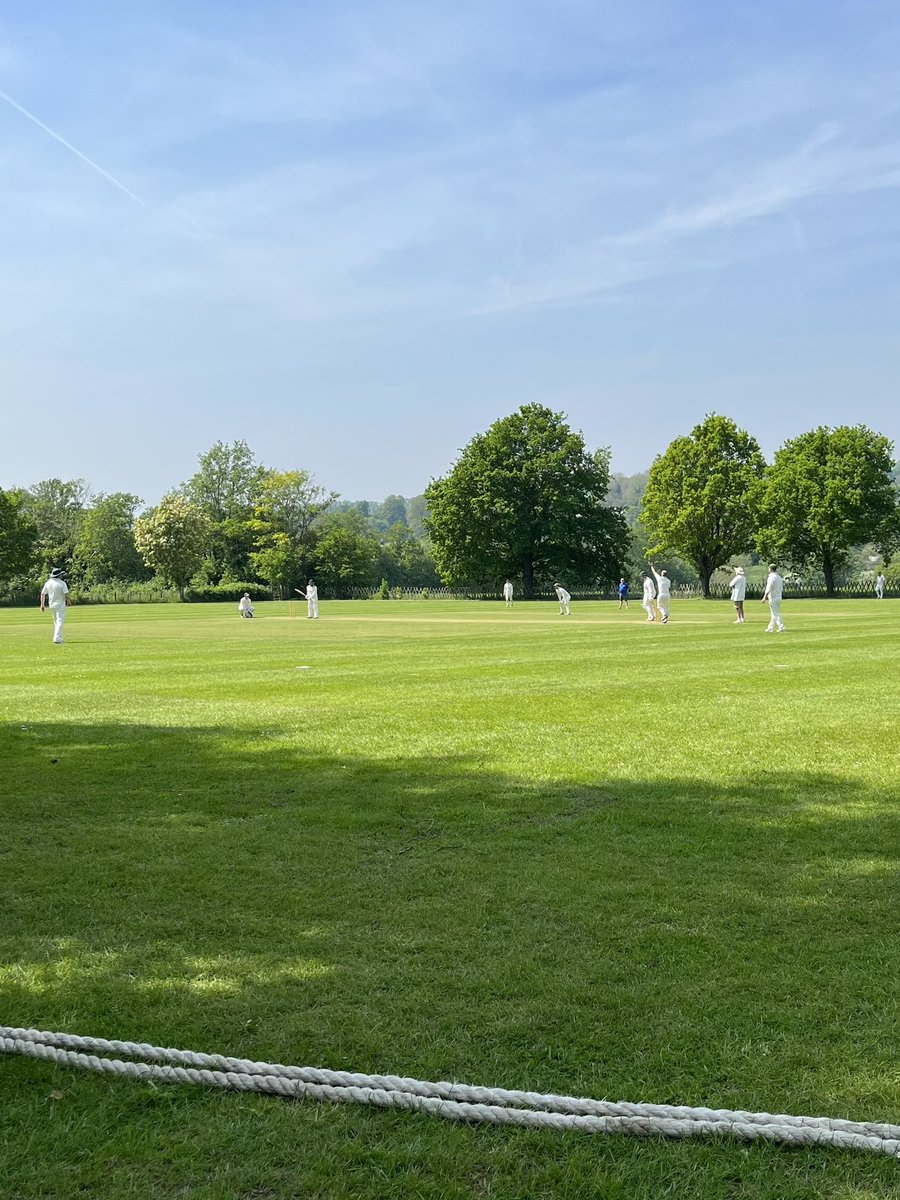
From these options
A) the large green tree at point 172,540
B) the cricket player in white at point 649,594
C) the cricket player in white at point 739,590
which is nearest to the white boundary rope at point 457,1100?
the cricket player in white at point 739,590

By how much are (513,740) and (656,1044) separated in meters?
7.14

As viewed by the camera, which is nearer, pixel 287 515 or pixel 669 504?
pixel 669 504

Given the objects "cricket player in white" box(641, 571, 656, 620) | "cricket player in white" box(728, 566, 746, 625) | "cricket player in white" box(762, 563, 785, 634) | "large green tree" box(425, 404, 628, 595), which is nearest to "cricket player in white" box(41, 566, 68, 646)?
"cricket player in white" box(762, 563, 785, 634)

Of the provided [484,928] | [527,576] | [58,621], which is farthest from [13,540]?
[484,928]

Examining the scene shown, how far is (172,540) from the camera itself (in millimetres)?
108812

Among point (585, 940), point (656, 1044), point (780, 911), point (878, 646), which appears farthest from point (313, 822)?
point (878, 646)

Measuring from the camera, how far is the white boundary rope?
336cm

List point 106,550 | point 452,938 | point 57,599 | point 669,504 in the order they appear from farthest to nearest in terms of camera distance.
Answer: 1. point 106,550
2. point 669,504
3. point 57,599
4. point 452,938

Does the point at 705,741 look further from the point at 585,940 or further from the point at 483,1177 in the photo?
the point at 483,1177

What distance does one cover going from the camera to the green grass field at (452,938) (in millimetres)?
3354

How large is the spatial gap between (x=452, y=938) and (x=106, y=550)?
425 ft

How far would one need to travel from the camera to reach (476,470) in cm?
9688

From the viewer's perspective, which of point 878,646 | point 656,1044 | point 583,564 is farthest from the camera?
point 583,564

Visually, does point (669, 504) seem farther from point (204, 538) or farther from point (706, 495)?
point (204, 538)
